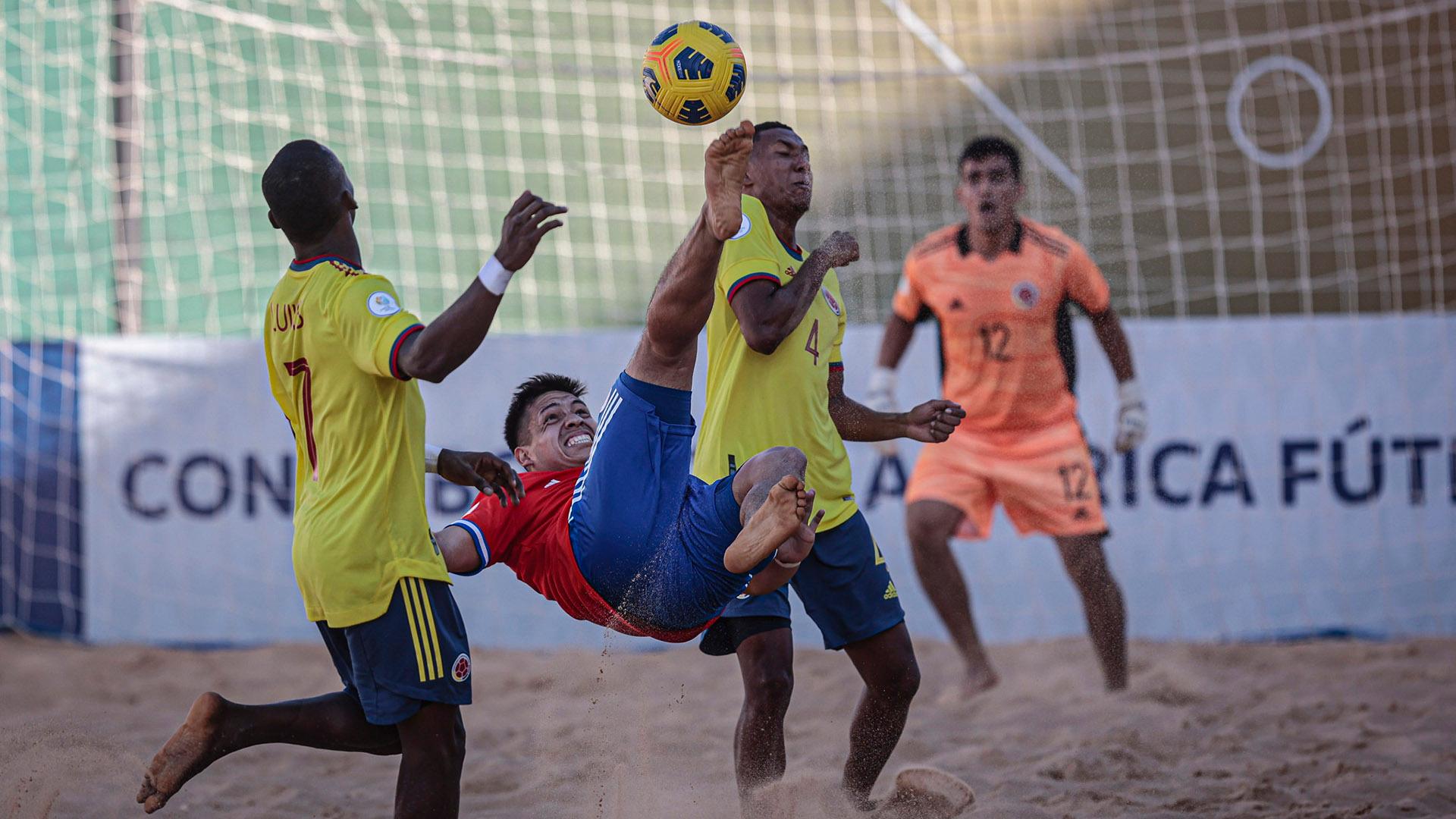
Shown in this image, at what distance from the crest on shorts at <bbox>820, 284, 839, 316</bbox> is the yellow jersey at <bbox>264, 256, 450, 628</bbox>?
1328 millimetres

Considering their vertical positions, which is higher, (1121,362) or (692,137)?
(692,137)

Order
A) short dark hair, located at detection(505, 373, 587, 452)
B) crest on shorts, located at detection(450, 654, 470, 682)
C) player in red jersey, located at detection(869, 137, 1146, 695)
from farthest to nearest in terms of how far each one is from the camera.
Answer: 1. player in red jersey, located at detection(869, 137, 1146, 695)
2. short dark hair, located at detection(505, 373, 587, 452)
3. crest on shorts, located at detection(450, 654, 470, 682)

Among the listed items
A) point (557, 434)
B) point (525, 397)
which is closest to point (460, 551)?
point (557, 434)

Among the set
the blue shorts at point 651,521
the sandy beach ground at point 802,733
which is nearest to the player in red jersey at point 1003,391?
the sandy beach ground at point 802,733

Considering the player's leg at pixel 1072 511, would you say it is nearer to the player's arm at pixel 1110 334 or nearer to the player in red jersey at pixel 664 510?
the player's arm at pixel 1110 334

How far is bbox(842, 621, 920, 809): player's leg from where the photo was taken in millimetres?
3959

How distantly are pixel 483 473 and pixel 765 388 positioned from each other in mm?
959

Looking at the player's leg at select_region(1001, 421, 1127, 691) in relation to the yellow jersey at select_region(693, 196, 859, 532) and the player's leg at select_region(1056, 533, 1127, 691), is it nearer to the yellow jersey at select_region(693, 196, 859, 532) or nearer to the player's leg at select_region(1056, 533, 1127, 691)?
the player's leg at select_region(1056, 533, 1127, 691)

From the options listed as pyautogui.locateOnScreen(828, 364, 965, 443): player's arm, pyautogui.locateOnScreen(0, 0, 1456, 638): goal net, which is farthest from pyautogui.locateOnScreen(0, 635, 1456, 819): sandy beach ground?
pyautogui.locateOnScreen(0, 0, 1456, 638): goal net

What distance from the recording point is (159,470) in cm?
748

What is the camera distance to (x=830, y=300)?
4.08 metres

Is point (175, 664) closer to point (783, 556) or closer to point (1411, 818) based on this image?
point (783, 556)

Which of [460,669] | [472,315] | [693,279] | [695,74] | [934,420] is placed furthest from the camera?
[934,420]

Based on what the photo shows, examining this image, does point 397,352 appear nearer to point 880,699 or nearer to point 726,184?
point 726,184
